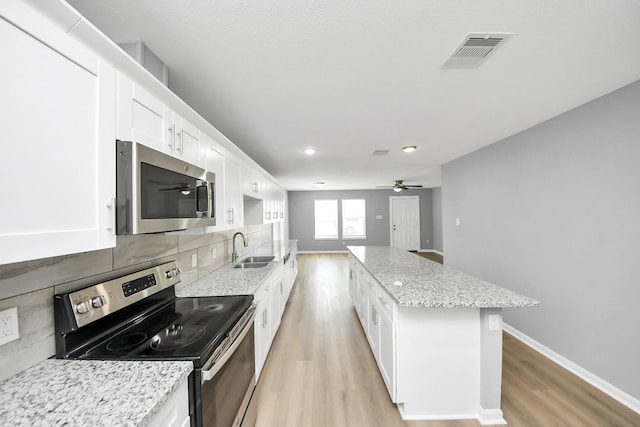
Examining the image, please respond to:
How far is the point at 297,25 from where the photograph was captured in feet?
4.11

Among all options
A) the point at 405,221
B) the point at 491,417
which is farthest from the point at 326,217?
the point at 491,417

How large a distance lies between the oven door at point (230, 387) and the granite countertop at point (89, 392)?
0.15 m

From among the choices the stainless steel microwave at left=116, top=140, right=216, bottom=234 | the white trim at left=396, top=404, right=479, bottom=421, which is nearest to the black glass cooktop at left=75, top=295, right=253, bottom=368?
the stainless steel microwave at left=116, top=140, right=216, bottom=234

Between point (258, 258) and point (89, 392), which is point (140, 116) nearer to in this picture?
point (89, 392)

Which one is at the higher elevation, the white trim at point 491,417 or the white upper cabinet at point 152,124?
the white upper cabinet at point 152,124

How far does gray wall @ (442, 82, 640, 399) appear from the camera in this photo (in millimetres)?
1969

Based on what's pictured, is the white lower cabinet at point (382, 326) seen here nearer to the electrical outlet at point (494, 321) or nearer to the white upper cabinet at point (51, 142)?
the electrical outlet at point (494, 321)

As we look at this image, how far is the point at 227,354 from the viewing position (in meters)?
1.26

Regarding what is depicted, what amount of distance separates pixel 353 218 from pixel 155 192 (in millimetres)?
8329

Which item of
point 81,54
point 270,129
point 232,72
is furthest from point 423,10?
point 270,129

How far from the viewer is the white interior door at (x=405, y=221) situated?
9.21 m

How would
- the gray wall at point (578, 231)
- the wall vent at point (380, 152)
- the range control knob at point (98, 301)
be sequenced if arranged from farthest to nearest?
the wall vent at point (380, 152)
the gray wall at point (578, 231)
the range control knob at point (98, 301)

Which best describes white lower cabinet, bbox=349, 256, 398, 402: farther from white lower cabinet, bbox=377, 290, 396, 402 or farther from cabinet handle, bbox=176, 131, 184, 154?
cabinet handle, bbox=176, 131, 184, 154

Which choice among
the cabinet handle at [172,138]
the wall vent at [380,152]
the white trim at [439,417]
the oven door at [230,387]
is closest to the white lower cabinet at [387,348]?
the white trim at [439,417]
